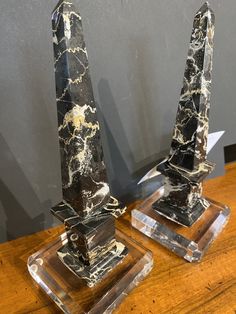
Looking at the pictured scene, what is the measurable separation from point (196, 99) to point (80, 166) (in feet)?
0.96

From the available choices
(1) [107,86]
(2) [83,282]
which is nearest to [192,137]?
(1) [107,86]

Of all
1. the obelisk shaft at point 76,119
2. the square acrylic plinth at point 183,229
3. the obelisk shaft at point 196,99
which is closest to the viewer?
the obelisk shaft at point 76,119

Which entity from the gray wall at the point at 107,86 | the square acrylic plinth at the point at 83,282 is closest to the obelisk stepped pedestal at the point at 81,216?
the square acrylic plinth at the point at 83,282

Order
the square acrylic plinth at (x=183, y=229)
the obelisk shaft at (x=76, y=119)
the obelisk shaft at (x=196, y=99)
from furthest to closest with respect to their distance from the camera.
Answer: the square acrylic plinth at (x=183, y=229) < the obelisk shaft at (x=196, y=99) < the obelisk shaft at (x=76, y=119)

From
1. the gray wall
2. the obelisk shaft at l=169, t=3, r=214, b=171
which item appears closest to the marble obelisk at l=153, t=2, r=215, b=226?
the obelisk shaft at l=169, t=3, r=214, b=171

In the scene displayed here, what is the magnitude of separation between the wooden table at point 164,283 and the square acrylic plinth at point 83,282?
0.07 feet

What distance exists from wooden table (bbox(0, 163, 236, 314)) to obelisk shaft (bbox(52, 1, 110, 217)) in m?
0.22

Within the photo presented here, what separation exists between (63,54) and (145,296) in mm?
498

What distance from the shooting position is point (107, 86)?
700 millimetres

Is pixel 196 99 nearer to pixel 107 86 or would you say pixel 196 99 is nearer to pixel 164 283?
pixel 107 86

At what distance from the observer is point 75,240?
1.92 feet

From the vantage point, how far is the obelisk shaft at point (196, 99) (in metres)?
0.57

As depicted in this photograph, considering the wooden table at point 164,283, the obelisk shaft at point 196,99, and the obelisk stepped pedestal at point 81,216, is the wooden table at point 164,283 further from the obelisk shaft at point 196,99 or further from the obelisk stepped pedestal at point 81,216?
the obelisk shaft at point 196,99

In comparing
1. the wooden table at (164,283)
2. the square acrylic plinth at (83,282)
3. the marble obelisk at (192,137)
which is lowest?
the wooden table at (164,283)
